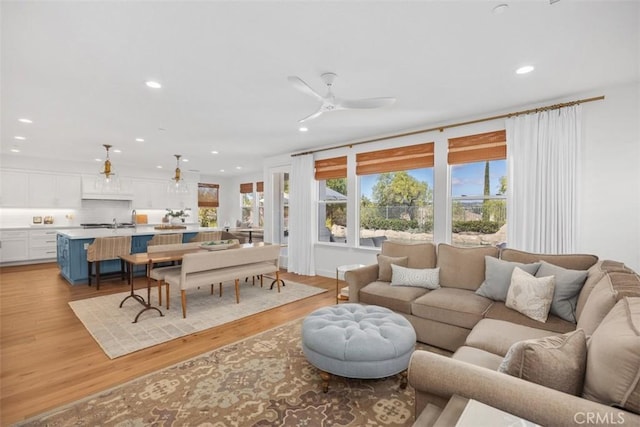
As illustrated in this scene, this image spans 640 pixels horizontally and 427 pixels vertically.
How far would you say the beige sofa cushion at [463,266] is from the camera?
3098 mm

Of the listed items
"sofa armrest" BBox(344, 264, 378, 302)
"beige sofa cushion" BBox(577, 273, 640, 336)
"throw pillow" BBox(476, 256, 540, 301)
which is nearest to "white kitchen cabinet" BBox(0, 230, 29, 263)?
"sofa armrest" BBox(344, 264, 378, 302)

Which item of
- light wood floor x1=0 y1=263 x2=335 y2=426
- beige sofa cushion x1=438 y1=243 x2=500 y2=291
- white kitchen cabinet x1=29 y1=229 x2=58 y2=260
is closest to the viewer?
light wood floor x1=0 y1=263 x2=335 y2=426

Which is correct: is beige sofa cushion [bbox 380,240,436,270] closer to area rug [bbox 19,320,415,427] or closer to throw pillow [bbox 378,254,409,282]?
throw pillow [bbox 378,254,409,282]

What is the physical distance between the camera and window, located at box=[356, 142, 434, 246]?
462 cm

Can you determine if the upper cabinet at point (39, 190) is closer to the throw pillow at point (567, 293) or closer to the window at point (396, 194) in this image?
the window at point (396, 194)

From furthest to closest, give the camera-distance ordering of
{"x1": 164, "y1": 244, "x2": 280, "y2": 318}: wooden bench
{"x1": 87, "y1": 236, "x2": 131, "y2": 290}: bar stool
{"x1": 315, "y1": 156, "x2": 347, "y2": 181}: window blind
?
{"x1": 315, "y1": 156, "x2": 347, "y2": 181}: window blind, {"x1": 87, "y1": 236, "x2": 131, "y2": 290}: bar stool, {"x1": 164, "y1": 244, "x2": 280, "y2": 318}: wooden bench

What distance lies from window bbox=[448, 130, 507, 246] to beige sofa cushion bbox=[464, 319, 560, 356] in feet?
6.87

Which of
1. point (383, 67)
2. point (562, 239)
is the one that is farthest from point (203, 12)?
point (562, 239)

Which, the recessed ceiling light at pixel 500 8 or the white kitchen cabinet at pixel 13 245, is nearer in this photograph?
the recessed ceiling light at pixel 500 8

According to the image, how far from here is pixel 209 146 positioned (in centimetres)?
591

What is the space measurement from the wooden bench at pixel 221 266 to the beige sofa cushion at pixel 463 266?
8.40 feet

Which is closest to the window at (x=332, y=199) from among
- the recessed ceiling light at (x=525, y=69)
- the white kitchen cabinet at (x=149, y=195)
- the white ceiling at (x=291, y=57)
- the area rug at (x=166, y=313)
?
the area rug at (x=166, y=313)

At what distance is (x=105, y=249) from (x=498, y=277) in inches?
225

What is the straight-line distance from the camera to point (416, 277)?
329 cm
